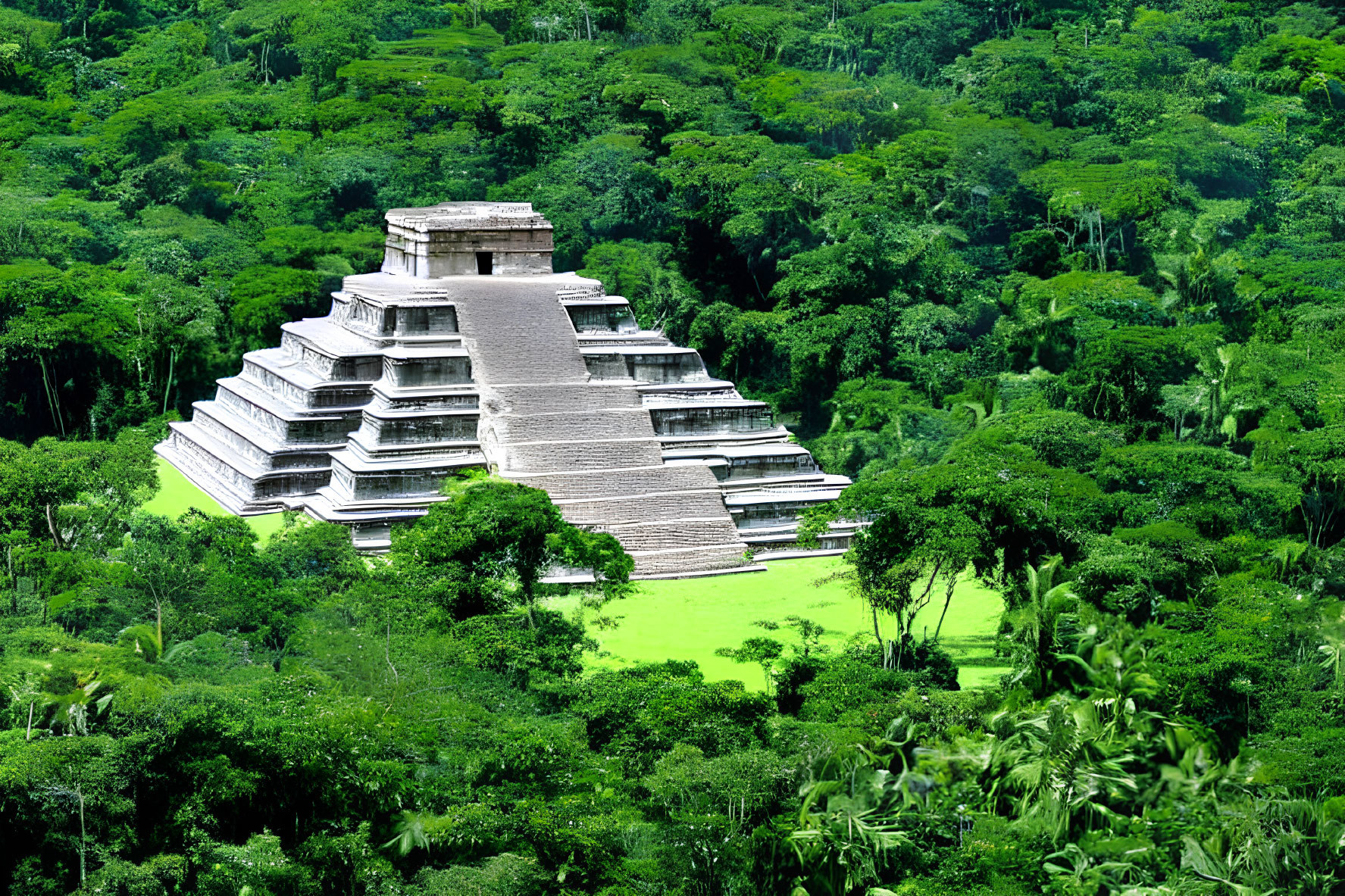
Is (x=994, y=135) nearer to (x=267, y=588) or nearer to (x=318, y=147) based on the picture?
(x=318, y=147)

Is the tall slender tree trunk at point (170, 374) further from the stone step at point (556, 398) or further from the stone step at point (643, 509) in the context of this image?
the stone step at point (643, 509)

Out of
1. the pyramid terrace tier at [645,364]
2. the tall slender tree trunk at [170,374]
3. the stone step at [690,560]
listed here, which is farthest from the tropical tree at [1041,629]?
the tall slender tree trunk at [170,374]

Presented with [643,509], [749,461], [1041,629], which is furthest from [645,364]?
[1041,629]

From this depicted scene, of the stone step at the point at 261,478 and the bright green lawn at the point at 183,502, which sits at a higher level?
the stone step at the point at 261,478


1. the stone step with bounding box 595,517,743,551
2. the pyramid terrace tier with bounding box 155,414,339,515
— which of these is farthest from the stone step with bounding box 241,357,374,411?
the stone step with bounding box 595,517,743,551

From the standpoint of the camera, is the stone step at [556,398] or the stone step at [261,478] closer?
the stone step at [261,478]

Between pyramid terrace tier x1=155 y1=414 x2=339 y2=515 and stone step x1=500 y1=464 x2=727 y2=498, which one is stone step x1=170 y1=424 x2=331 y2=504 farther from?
stone step x1=500 y1=464 x2=727 y2=498

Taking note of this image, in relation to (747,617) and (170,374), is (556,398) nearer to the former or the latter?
(747,617)
